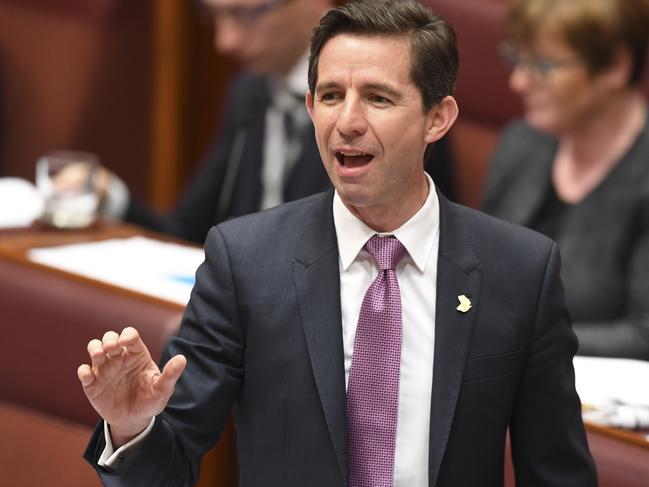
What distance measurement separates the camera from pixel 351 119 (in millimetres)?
1052

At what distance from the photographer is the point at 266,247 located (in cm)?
Answer: 114

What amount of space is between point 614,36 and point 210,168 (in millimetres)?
753

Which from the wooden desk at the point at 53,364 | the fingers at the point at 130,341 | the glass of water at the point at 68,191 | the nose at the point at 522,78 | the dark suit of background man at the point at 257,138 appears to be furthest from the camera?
the dark suit of background man at the point at 257,138

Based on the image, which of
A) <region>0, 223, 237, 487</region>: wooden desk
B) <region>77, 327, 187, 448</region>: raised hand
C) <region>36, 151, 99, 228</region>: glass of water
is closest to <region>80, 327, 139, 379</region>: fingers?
<region>77, 327, 187, 448</region>: raised hand

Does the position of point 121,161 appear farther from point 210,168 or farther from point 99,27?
point 210,168

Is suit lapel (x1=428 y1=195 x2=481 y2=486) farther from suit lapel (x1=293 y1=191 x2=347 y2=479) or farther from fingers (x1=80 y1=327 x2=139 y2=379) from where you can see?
fingers (x1=80 y1=327 x2=139 y2=379)

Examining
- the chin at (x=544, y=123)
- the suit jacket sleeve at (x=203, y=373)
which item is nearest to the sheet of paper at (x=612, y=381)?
the suit jacket sleeve at (x=203, y=373)

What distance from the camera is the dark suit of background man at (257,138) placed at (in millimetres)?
2197

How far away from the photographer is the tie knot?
1124 millimetres

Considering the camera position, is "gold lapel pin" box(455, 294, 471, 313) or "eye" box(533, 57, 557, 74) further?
"eye" box(533, 57, 557, 74)

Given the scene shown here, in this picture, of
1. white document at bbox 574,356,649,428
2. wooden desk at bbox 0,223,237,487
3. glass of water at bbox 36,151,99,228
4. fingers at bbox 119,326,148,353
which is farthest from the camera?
glass of water at bbox 36,151,99,228

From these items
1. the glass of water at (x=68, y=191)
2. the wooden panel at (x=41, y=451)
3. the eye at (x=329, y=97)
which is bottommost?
the wooden panel at (x=41, y=451)

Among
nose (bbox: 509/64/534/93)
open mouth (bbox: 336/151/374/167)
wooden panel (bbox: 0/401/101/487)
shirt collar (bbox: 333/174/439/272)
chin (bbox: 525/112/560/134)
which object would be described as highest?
open mouth (bbox: 336/151/374/167)

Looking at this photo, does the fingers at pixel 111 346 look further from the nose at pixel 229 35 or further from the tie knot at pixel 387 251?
the nose at pixel 229 35
